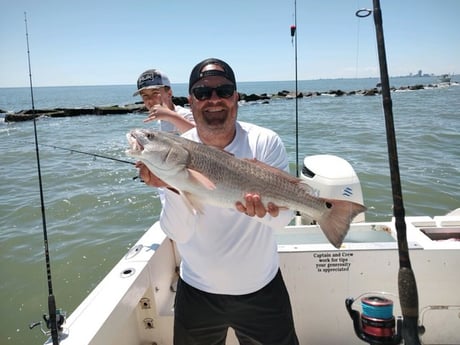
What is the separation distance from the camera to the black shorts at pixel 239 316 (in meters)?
2.69

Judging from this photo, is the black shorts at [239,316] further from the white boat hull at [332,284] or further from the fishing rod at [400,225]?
the fishing rod at [400,225]

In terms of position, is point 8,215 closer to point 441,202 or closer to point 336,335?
point 336,335

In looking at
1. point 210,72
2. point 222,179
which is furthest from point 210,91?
point 222,179

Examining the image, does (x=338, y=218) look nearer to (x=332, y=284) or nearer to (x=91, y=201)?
(x=332, y=284)

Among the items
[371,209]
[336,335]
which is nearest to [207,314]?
[336,335]

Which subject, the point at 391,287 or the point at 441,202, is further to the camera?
the point at 441,202

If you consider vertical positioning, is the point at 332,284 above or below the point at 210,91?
below

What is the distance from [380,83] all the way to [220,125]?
1297 mm

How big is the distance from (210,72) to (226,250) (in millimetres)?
1311

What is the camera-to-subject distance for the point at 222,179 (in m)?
2.55

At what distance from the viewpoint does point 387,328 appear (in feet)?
8.70

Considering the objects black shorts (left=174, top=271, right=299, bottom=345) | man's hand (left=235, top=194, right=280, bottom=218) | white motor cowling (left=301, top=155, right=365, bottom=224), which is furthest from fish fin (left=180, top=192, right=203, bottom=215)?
white motor cowling (left=301, top=155, right=365, bottom=224)

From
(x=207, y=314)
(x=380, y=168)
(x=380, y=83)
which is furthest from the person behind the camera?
(x=380, y=168)

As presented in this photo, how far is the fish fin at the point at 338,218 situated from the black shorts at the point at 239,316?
21.9 inches
